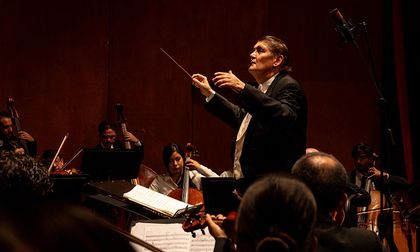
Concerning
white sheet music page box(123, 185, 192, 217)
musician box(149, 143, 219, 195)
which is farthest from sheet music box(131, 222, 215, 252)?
musician box(149, 143, 219, 195)

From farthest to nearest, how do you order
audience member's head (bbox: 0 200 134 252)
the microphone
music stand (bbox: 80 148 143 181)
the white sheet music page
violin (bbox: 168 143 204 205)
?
violin (bbox: 168 143 204 205) < music stand (bbox: 80 148 143 181) < the microphone < the white sheet music page < audience member's head (bbox: 0 200 134 252)

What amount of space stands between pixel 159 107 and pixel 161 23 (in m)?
0.92

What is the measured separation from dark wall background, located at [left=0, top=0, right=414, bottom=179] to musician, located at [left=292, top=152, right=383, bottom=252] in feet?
17.0

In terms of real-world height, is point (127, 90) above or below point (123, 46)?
below

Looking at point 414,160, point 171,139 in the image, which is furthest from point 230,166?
point 414,160

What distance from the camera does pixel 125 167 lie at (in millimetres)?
5355

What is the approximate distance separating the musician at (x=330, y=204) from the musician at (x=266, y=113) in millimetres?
669

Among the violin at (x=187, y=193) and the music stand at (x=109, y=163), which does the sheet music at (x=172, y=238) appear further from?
the violin at (x=187, y=193)

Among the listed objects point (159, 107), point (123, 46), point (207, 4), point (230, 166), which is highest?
point (207, 4)

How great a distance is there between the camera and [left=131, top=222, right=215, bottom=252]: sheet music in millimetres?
3000

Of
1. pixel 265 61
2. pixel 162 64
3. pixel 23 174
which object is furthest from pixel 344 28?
pixel 162 64

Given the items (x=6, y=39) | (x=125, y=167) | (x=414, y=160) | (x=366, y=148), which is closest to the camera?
(x=125, y=167)

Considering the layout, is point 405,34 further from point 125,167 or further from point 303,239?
point 303,239

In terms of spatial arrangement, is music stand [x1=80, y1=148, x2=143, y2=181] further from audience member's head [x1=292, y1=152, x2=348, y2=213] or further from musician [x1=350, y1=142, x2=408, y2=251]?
audience member's head [x1=292, y1=152, x2=348, y2=213]
